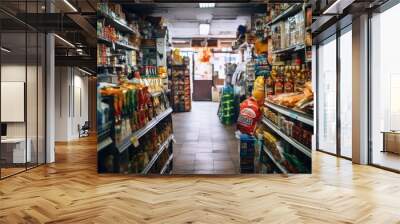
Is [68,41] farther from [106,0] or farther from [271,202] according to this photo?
[271,202]

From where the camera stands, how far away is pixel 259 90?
552 centimetres

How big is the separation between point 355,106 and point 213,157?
3.08m

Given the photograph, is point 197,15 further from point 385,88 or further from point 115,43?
point 385,88

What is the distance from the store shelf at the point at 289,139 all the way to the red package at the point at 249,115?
132 millimetres

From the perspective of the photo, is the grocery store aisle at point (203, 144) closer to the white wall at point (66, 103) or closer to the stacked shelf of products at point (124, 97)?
the stacked shelf of products at point (124, 97)

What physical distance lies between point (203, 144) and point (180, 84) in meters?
0.88

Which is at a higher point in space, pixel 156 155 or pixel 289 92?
pixel 289 92

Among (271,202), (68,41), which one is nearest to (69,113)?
(68,41)

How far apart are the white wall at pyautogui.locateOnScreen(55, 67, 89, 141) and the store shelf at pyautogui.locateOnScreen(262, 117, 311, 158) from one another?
868 cm

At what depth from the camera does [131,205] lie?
403 cm

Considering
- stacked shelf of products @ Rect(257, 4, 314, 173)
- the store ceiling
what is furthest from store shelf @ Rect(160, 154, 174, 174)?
the store ceiling

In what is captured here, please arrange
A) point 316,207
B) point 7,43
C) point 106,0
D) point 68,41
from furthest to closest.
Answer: point 68,41 < point 7,43 < point 106,0 < point 316,207

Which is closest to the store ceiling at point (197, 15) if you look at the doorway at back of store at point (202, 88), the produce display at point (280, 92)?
the doorway at back of store at point (202, 88)

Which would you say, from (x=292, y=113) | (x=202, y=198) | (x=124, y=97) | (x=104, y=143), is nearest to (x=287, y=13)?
(x=292, y=113)
